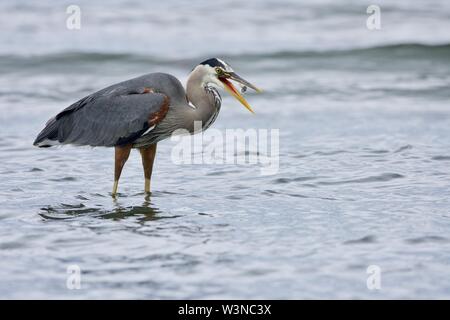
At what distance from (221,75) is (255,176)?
1.33 metres

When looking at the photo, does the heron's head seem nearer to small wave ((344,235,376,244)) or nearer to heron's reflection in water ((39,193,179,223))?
heron's reflection in water ((39,193,179,223))

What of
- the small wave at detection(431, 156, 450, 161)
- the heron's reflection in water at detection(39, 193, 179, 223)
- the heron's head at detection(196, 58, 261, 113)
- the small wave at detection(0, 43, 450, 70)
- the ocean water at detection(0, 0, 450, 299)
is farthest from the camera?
the small wave at detection(0, 43, 450, 70)

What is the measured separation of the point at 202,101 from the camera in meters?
8.73

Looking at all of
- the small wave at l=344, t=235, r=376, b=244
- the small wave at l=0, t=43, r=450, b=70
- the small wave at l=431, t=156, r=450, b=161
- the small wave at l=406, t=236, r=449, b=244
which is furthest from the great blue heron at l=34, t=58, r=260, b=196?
the small wave at l=0, t=43, r=450, b=70

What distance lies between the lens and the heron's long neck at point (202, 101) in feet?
28.6

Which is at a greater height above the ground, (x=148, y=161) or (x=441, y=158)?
(x=148, y=161)

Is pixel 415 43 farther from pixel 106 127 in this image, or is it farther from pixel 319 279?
pixel 319 279

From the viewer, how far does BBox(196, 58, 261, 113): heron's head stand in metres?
8.54

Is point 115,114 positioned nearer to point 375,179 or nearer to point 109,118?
point 109,118

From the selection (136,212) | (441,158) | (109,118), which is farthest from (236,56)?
(136,212)

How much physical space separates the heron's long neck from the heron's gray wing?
0.99 feet

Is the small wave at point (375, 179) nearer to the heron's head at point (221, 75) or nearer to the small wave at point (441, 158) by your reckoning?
the small wave at point (441, 158)

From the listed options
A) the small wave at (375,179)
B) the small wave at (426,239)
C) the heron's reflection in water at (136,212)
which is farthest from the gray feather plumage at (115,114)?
the small wave at (426,239)

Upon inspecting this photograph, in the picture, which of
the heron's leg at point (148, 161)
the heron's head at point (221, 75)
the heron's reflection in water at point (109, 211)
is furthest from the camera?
the heron's leg at point (148, 161)
